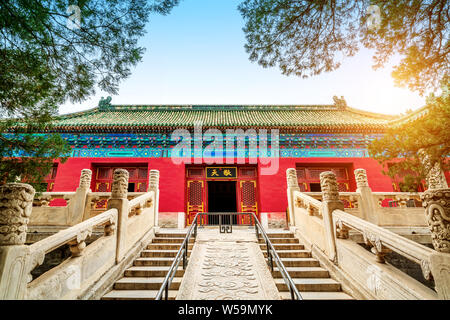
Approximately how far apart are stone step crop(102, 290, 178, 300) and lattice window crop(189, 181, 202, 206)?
669cm

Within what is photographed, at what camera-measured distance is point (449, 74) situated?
359 centimetres

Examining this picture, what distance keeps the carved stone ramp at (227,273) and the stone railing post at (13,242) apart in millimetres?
2073

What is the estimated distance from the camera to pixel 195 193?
11.0 meters

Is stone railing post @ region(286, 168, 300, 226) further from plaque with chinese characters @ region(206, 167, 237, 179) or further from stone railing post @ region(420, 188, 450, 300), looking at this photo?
stone railing post @ region(420, 188, 450, 300)

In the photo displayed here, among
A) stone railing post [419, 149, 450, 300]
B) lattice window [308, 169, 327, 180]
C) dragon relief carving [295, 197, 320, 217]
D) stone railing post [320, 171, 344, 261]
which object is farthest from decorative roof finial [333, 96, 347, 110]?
stone railing post [419, 149, 450, 300]

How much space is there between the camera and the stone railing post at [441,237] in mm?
2564

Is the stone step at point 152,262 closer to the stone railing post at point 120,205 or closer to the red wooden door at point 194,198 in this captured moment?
the stone railing post at point 120,205

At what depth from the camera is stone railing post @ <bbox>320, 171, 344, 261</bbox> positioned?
4.87 meters

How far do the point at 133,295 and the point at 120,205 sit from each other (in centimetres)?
192
